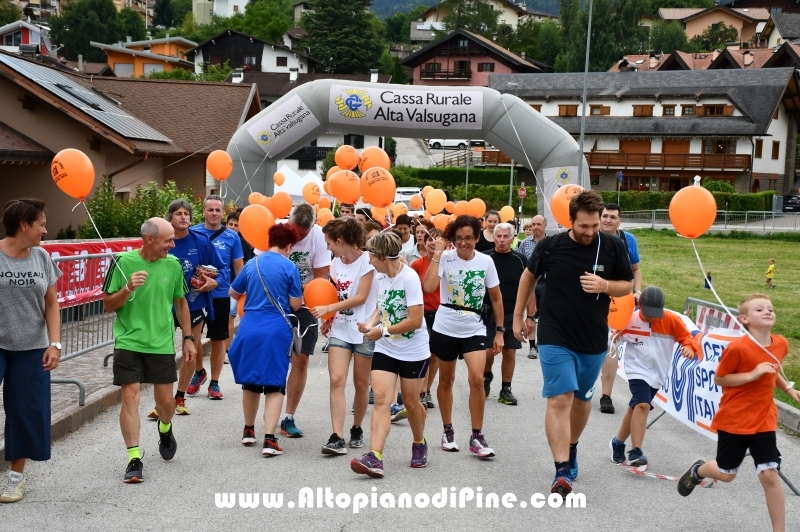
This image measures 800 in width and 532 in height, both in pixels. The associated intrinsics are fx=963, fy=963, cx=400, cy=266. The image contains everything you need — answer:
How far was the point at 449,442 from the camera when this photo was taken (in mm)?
7891

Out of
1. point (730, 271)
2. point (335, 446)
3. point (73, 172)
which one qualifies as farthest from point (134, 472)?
point (730, 271)

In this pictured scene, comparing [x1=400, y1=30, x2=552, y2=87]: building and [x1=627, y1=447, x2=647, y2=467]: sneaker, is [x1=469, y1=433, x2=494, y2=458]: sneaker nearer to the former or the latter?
[x1=627, y1=447, x2=647, y2=467]: sneaker

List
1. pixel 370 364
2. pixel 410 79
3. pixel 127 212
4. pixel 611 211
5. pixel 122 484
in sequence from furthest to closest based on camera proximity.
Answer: pixel 410 79 < pixel 127 212 < pixel 611 211 < pixel 370 364 < pixel 122 484

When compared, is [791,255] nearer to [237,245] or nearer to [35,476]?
[237,245]

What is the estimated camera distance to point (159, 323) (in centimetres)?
688

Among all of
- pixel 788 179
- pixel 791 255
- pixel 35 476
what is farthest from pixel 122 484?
pixel 788 179

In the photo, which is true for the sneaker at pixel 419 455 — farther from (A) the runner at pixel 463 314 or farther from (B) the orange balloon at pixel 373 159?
(B) the orange balloon at pixel 373 159

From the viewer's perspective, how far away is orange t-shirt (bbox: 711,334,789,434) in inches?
220

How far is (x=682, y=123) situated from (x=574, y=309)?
6549cm

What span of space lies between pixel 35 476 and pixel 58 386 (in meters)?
3.13

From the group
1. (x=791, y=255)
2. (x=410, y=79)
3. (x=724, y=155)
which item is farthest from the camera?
(x=410, y=79)

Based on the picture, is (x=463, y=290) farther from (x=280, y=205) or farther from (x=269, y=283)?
(x=280, y=205)

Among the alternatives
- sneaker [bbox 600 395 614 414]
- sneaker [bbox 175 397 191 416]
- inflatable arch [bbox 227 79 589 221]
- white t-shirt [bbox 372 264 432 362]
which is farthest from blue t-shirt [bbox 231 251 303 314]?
inflatable arch [bbox 227 79 589 221]

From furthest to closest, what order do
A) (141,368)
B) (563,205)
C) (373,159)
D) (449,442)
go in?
(373,159) < (563,205) < (449,442) < (141,368)
